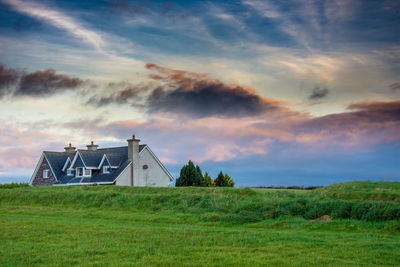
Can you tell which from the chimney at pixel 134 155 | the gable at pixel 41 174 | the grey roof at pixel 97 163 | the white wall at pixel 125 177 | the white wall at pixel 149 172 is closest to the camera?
the white wall at pixel 125 177

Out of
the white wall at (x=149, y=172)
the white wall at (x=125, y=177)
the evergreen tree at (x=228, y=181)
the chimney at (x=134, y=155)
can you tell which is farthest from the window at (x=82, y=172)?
the evergreen tree at (x=228, y=181)

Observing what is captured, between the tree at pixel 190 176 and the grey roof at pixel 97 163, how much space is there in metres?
6.23

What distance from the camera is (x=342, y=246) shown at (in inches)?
515

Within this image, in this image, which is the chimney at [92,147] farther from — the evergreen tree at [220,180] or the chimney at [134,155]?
the evergreen tree at [220,180]

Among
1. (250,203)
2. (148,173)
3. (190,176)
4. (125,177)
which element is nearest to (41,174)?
(125,177)

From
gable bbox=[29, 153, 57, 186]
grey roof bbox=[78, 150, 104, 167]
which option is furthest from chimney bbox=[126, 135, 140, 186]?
gable bbox=[29, 153, 57, 186]

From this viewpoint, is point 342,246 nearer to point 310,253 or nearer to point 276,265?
point 310,253

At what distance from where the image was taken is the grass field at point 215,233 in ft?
37.9

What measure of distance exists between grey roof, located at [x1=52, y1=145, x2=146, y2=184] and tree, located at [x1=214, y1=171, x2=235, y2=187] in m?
10.3

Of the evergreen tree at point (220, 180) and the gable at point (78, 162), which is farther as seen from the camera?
the gable at point (78, 162)

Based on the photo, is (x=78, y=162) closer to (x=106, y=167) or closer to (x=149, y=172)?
(x=106, y=167)

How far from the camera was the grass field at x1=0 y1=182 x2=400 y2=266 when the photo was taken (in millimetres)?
11562

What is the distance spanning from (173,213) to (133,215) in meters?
2.37

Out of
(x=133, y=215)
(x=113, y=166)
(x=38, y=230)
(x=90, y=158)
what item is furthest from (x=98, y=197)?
(x=90, y=158)
